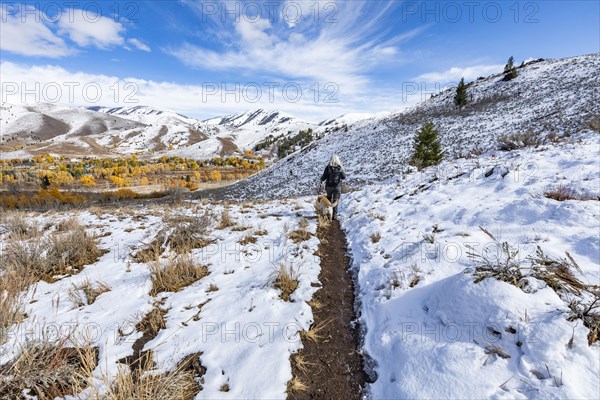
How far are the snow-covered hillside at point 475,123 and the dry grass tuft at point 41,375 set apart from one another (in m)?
17.2

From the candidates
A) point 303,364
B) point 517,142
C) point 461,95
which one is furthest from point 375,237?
point 461,95

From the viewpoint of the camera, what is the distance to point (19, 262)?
4.46 metres

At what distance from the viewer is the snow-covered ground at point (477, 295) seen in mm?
2143

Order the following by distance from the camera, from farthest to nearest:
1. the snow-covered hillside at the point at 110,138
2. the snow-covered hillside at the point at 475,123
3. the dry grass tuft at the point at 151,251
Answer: the snow-covered hillside at the point at 110,138
the snow-covered hillside at the point at 475,123
the dry grass tuft at the point at 151,251

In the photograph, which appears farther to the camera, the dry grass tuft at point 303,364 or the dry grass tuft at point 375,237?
the dry grass tuft at point 375,237

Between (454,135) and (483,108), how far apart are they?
1171 cm

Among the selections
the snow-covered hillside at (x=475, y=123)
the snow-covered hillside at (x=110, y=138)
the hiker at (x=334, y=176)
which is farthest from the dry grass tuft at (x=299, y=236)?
the snow-covered hillside at (x=110, y=138)

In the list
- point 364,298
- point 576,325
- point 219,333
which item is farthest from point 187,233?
point 576,325

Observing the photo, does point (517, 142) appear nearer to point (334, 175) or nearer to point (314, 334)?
point (334, 175)

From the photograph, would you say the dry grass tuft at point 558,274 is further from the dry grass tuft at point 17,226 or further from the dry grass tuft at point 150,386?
the dry grass tuft at point 17,226

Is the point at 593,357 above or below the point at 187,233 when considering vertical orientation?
below

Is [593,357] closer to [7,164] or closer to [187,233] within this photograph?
[187,233]

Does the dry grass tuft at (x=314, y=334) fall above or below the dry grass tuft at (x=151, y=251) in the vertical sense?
below

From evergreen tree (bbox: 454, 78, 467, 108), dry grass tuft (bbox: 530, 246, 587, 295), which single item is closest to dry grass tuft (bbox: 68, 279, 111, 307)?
dry grass tuft (bbox: 530, 246, 587, 295)
